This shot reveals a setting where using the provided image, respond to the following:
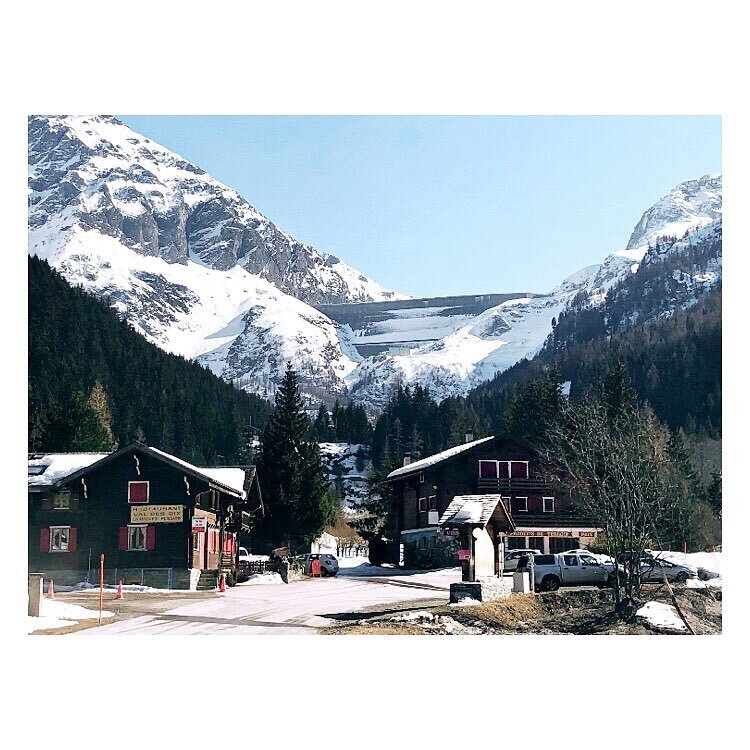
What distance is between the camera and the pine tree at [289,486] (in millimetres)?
48062

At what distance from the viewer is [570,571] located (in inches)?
1375

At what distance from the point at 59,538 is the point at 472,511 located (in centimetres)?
1474

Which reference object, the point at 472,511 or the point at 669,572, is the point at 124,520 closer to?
the point at 472,511

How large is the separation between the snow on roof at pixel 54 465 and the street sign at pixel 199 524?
13.0ft

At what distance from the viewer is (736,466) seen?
26109 millimetres

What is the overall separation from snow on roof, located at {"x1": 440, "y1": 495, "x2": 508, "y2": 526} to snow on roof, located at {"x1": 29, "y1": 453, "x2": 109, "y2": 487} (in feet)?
44.0

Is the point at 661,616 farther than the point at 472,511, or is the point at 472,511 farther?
the point at 472,511

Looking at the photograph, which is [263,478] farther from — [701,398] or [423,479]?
[701,398]

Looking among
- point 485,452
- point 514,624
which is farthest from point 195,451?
point 514,624

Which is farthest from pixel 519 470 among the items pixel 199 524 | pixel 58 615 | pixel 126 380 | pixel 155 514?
pixel 126 380

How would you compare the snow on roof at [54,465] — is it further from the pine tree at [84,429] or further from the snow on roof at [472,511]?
the pine tree at [84,429]

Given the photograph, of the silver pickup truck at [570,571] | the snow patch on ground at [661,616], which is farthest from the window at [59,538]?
the snow patch on ground at [661,616]

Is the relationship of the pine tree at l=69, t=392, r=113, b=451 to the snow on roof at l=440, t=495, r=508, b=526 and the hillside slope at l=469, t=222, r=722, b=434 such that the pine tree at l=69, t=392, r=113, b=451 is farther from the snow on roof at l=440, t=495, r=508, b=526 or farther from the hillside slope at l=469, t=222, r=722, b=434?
the hillside slope at l=469, t=222, r=722, b=434
